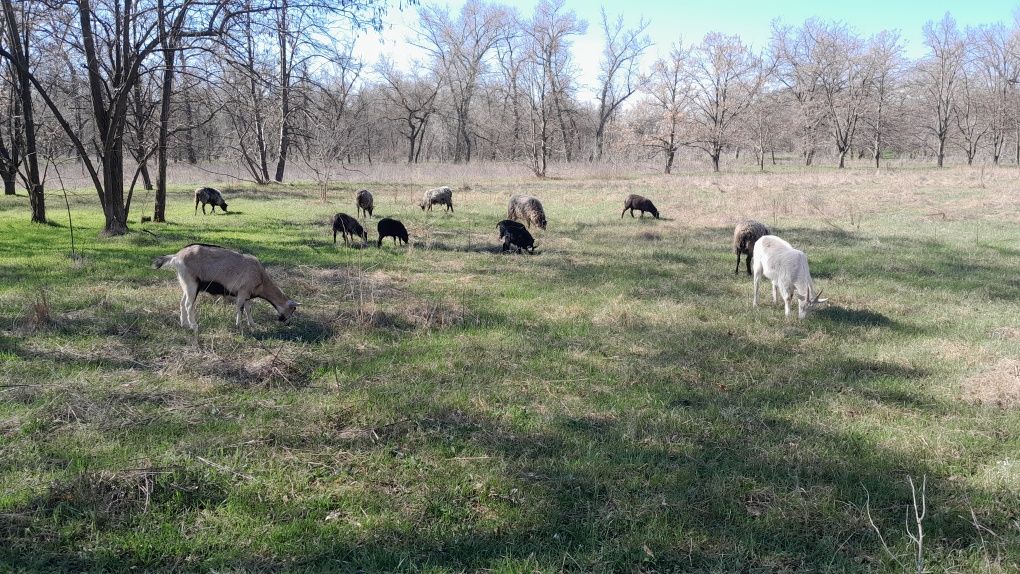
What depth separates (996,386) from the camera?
18.8 ft

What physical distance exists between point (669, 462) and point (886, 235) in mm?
14485

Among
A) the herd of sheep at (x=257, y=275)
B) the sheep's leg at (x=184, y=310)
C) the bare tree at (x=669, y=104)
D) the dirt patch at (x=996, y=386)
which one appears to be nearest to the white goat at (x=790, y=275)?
the herd of sheep at (x=257, y=275)

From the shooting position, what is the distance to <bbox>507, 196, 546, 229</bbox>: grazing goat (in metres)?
18.1

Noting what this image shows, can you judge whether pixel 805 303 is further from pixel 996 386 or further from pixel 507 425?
pixel 507 425

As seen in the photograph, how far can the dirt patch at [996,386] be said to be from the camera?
5.54 metres

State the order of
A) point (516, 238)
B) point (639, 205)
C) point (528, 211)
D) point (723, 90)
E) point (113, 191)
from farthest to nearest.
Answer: point (723, 90) < point (639, 205) < point (528, 211) < point (113, 191) < point (516, 238)

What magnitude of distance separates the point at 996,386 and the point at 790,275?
288 cm

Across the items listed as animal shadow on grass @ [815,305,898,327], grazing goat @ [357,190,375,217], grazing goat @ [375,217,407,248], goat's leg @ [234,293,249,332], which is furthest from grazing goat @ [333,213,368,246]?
animal shadow on grass @ [815,305,898,327]

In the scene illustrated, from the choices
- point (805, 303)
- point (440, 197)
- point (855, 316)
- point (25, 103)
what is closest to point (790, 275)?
point (805, 303)

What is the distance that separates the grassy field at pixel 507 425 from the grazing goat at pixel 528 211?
23.5ft

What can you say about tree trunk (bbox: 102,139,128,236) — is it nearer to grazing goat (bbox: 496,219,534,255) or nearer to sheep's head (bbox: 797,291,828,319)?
grazing goat (bbox: 496,219,534,255)

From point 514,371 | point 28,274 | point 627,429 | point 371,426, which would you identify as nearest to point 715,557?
point 627,429

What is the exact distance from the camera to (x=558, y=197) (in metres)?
27.9

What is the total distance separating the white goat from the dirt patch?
2207 millimetres
